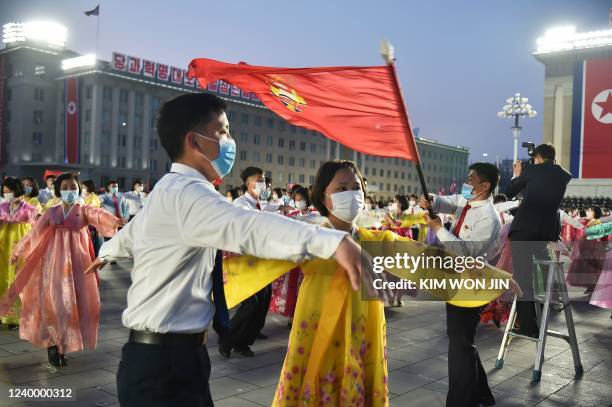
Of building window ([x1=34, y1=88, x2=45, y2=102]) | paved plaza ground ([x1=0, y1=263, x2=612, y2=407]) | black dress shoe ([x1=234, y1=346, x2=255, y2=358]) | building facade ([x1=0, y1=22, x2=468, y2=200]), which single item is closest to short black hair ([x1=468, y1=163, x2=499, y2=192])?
paved plaza ground ([x1=0, y1=263, x2=612, y2=407])

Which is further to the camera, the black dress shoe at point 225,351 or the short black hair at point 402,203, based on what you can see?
the short black hair at point 402,203

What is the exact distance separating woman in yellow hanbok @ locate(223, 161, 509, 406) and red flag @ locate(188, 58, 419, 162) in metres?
0.78

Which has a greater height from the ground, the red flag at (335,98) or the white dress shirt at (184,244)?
the red flag at (335,98)

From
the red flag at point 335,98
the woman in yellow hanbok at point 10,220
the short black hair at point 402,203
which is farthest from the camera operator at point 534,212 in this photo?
the woman in yellow hanbok at point 10,220

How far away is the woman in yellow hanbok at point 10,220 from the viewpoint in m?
8.18

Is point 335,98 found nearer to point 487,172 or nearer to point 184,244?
point 487,172

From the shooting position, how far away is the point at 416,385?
546 cm

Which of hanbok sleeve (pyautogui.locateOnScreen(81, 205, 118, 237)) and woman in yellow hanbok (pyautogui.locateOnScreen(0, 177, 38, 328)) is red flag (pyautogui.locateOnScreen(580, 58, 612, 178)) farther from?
hanbok sleeve (pyautogui.locateOnScreen(81, 205, 118, 237))

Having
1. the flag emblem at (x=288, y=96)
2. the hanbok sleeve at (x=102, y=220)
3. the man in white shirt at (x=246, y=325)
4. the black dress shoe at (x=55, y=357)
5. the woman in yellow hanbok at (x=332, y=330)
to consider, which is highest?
the flag emblem at (x=288, y=96)

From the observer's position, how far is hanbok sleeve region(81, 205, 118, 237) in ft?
18.5

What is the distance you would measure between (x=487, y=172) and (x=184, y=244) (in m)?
3.50

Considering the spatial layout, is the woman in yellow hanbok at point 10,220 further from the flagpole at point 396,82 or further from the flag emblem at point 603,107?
the flag emblem at point 603,107

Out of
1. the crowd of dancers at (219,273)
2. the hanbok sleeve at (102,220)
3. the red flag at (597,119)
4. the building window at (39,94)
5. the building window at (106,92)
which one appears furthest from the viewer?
the building window at (39,94)

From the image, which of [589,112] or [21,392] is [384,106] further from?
[589,112]
